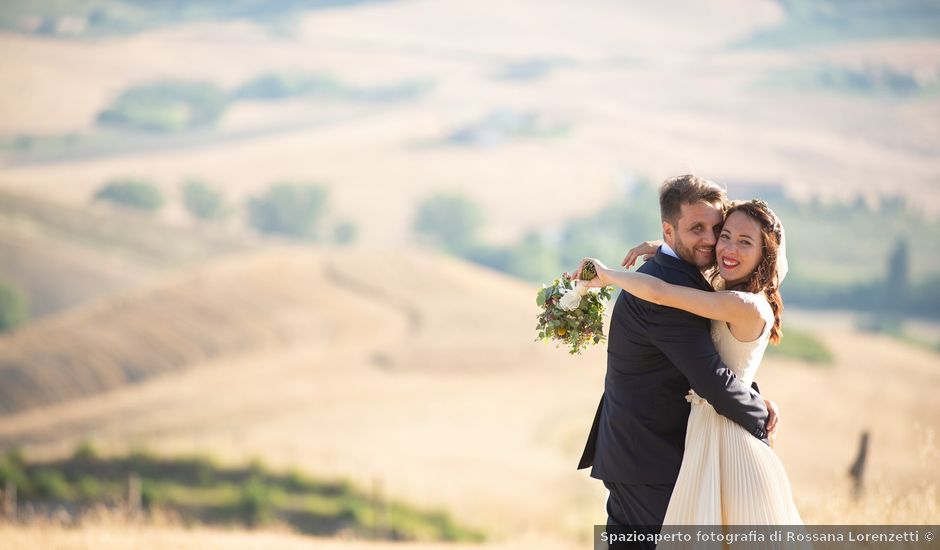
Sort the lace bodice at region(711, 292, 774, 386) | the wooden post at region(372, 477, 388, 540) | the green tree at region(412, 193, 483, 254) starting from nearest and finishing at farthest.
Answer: the lace bodice at region(711, 292, 774, 386)
the wooden post at region(372, 477, 388, 540)
the green tree at region(412, 193, 483, 254)

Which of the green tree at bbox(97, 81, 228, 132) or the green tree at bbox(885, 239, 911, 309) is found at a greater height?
the green tree at bbox(97, 81, 228, 132)

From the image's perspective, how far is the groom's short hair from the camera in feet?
12.4

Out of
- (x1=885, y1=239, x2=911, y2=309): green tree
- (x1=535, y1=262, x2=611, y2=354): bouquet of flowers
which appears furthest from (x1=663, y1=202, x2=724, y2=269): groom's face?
(x1=885, y1=239, x2=911, y2=309): green tree

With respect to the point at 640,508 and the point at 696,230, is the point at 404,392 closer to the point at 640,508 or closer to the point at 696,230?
the point at 640,508

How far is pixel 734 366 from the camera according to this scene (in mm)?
3719

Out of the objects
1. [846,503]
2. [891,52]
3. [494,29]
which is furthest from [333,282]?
[891,52]

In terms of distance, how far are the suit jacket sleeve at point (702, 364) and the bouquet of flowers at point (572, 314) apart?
0.62 metres

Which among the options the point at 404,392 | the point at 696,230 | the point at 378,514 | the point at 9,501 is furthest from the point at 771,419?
the point at 404,392

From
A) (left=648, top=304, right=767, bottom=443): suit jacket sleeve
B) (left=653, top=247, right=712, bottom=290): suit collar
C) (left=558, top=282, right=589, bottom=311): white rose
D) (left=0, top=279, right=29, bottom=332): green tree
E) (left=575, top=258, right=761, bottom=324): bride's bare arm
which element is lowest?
(left=0, top=279, right=29, bottom=332): green tree

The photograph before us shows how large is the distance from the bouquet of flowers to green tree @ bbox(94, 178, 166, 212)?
2500 inches

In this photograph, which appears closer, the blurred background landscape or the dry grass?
the blurred background landscape

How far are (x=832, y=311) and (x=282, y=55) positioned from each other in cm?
5459

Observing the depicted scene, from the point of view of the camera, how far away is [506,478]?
73.0 feet

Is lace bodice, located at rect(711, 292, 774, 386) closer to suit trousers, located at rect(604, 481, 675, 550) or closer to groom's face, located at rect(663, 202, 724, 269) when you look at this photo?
groom's face, located at rect(663, 202, 724, 269)
